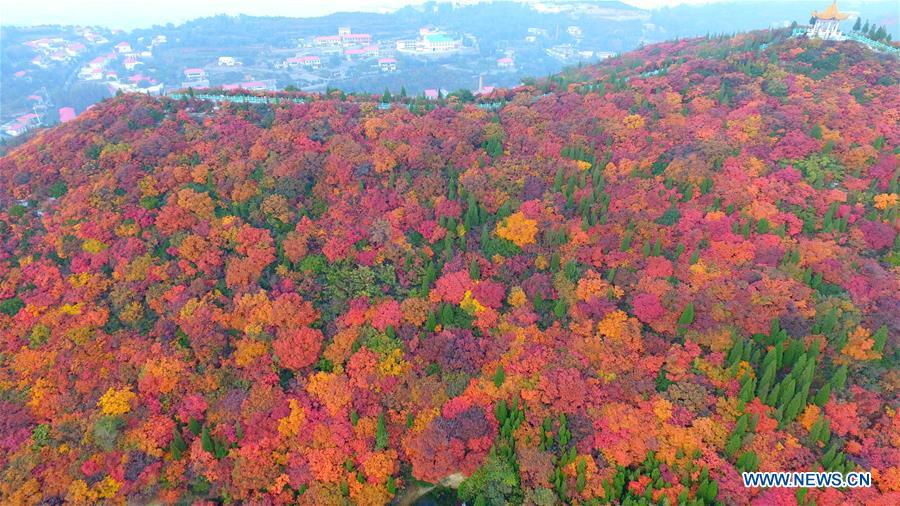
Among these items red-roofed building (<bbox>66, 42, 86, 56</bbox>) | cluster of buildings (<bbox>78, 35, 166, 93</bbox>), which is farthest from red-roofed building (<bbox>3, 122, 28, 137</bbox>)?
red-roofed building (<bbox>66, 42, 86, 56</bbox>)

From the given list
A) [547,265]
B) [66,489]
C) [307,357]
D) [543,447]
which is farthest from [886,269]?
[66,489]

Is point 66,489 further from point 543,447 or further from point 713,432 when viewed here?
point 713,432

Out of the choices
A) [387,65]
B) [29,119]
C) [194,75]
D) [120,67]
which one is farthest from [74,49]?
[387,65]

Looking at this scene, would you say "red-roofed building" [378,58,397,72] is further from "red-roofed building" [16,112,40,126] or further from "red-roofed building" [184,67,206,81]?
"red-roofed building" [16,112,40,126]

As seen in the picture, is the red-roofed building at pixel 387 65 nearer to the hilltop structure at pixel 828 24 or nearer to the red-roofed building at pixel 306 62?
the red-roofed building at pixel 306 62

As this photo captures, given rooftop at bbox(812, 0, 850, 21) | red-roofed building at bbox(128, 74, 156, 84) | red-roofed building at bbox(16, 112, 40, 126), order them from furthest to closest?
red-roofed building at bbox(128, 74, 156, 84), red-roofed building at bbox(16, 112, 40, 126), rooftop at bbox(812, 0, 850, 21)

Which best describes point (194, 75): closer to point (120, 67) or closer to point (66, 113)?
point (120, 67)
